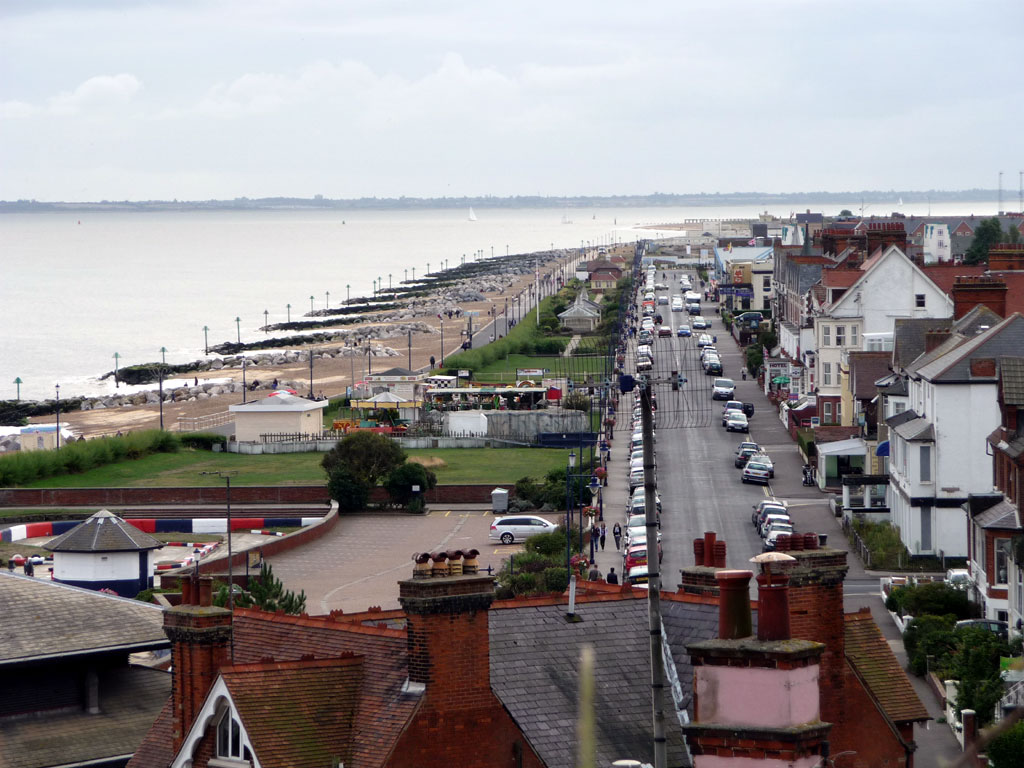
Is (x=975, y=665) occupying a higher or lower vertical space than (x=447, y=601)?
lower

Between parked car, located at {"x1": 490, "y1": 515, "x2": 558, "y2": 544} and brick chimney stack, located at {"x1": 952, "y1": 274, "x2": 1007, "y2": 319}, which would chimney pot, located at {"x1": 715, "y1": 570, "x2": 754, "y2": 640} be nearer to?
parked car, located at {"x1": 490, "y1": 515, "x2": 558, "y2": 544}

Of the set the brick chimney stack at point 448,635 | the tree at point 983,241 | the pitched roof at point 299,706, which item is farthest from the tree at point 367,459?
the tree at point 983,241

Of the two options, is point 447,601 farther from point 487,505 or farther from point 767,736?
point 487,505

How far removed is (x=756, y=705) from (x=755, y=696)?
0.07m

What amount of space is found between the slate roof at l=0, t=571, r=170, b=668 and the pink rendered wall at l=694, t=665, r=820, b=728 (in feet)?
44.0

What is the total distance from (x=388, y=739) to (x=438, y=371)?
9253 centimetres

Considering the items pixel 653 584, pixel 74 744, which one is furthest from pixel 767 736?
pixel 74 744

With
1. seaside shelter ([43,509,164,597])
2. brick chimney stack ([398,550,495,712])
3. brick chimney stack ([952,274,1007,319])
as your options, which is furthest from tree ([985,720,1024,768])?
brick chimney stack ([952,274,1007,319])

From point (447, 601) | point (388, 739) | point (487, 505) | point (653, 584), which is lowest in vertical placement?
point (487, 505)

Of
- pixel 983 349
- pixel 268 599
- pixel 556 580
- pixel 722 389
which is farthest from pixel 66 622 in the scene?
pixel 722 389

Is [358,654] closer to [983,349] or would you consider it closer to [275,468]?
[983,349]

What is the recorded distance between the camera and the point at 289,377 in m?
126

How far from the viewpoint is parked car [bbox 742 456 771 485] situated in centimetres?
6319

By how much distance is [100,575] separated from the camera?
41.2 metres
